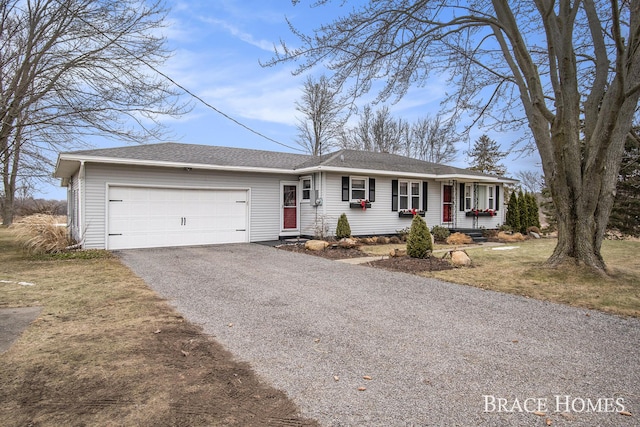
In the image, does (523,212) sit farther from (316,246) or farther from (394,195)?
(316,246)

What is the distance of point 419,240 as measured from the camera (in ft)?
30.9

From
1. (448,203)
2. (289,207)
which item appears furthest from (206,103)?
(448,203)

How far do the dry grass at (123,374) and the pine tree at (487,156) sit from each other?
108 feet

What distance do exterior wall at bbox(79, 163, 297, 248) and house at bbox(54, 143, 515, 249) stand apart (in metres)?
0.03

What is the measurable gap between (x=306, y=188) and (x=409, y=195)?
4.55 meters

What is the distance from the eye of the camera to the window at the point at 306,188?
1445 cm

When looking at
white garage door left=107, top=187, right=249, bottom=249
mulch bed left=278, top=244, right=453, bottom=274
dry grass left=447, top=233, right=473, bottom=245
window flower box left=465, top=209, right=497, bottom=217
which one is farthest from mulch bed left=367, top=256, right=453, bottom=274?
window flower box left=465, top=209, right=497, bottom=217

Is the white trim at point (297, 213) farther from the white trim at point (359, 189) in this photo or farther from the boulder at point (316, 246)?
the boulder at point (316, 246)

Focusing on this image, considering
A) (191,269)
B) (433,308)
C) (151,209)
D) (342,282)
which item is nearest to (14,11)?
(151,209)

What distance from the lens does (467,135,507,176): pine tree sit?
109ft

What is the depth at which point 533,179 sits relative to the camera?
32719 mm

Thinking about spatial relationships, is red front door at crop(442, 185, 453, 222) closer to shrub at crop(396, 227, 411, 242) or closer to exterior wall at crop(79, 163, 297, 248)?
shrub at crop(396, 227, 411, 242)

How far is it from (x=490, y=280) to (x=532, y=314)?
2296 mm

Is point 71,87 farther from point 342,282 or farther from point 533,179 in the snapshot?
point 533,179
